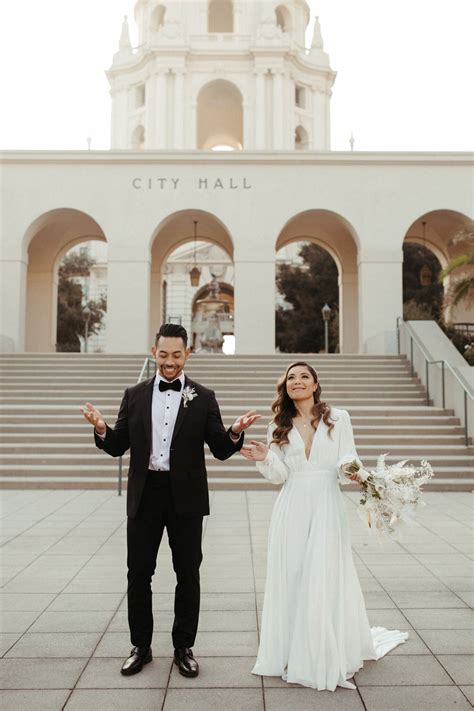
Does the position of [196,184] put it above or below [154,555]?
above

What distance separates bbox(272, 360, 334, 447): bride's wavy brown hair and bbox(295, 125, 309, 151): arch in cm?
4774

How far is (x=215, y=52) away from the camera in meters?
43.7

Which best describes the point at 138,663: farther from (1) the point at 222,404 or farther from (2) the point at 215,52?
(2) the point at 215,52

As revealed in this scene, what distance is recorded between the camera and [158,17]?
4712 centimetres

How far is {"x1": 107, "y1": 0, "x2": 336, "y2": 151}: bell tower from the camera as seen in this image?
142 ft

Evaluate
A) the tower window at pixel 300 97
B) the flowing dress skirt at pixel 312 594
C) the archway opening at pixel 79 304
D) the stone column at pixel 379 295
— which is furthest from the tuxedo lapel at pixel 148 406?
the tower window at pixel 300 97

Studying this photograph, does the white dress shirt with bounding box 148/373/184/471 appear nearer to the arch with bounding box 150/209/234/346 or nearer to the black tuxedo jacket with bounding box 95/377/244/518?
the black tuxedo jacket with bounding box 95/377/244/518

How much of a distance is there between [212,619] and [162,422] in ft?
5.82

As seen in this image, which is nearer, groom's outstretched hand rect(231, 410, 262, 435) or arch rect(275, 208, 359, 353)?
groom's outstretched hand rect(231, 410, 262, 435)

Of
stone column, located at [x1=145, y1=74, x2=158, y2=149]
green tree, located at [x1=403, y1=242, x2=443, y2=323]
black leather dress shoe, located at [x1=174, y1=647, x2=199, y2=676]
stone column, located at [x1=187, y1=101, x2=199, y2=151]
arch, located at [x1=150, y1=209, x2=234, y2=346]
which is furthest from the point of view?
stone column, located at [x1=145, y1=74, x2=158, y2=149]

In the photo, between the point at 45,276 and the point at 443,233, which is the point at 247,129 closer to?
the point at 443,233

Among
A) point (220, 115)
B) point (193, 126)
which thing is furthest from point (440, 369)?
point (220, 115)

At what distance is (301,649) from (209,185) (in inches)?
719

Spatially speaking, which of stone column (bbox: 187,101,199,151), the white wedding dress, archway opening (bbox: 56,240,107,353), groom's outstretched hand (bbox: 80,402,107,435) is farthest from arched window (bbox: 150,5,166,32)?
the white wedding dress
